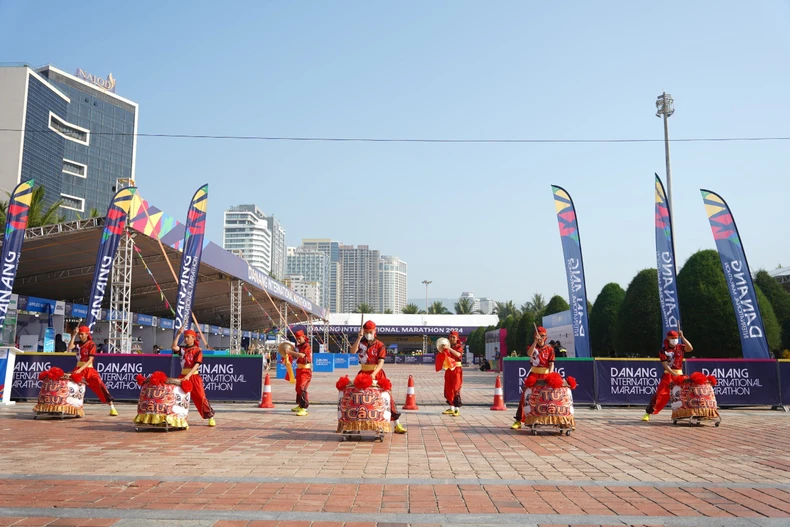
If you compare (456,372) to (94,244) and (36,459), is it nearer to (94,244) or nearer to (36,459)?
(36,459)

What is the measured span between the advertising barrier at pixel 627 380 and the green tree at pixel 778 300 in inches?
591

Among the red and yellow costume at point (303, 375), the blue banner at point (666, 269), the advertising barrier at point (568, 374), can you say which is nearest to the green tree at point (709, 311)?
the blue banner at point (666, 269)

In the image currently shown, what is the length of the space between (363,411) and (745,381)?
11.2m

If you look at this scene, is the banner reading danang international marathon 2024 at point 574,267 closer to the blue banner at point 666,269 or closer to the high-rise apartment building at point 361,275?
the blue banner at point 666,269

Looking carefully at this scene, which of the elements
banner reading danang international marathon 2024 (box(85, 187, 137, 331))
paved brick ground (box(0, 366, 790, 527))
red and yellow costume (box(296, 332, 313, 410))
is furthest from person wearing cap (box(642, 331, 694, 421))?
banner reading danang international marathon 2024 (box(85, 187, 137, 331))

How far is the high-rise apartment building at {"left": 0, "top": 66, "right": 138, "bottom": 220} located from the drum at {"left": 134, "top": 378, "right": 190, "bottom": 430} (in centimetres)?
7022

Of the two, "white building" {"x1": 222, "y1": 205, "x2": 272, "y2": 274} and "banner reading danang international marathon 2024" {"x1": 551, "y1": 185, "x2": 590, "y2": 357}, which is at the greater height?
"white building" {"x1": 222, "y1": 205, "x2": 272, "y2": 274}

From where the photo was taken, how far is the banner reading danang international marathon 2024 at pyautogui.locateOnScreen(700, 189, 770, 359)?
16234 millimetres

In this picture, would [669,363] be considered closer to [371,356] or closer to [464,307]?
[371,356]

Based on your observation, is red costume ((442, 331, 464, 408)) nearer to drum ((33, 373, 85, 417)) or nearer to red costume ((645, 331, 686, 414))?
red costume ((645, 331, 686, 414))

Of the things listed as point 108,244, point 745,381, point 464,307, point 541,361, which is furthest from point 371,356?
point 464,307

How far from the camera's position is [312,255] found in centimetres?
18662

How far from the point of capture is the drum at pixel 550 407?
33.7 ft

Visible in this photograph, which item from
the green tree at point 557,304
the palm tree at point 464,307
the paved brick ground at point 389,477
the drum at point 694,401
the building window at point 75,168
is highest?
the building window at point 75,168
